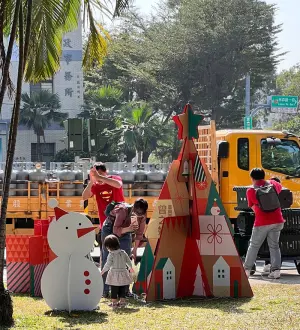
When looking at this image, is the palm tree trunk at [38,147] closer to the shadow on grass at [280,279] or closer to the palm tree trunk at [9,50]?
the shadow on grass at [280,279]

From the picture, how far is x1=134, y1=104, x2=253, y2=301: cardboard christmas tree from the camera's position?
10891mm

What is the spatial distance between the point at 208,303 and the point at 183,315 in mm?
1056

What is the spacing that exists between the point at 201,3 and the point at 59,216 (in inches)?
1877

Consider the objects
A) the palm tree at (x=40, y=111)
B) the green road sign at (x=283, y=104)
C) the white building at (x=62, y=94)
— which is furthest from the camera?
the white building at (x=62, y=94)

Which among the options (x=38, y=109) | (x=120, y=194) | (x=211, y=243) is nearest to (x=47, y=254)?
(x=120, y=194)

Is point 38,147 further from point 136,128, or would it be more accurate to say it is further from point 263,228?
point 263,228

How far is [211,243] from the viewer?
11070 mm

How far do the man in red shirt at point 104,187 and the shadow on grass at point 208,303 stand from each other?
179 cm

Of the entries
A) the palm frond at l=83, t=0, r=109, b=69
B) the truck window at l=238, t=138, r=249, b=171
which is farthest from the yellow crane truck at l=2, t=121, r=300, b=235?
the palm frond at l=83, t=0, r=109, b=69

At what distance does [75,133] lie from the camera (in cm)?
2136

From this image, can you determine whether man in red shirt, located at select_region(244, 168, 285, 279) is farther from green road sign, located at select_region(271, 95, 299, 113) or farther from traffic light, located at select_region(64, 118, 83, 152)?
green road sign, located at select_region(271, 95, 299, 113)

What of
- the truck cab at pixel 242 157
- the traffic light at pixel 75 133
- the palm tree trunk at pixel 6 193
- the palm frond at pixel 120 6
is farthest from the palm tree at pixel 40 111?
the palm tree trunk at pixel 6 193

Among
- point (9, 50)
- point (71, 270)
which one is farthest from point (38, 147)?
point (9, 50)

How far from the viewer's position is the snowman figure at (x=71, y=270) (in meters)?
9.77
